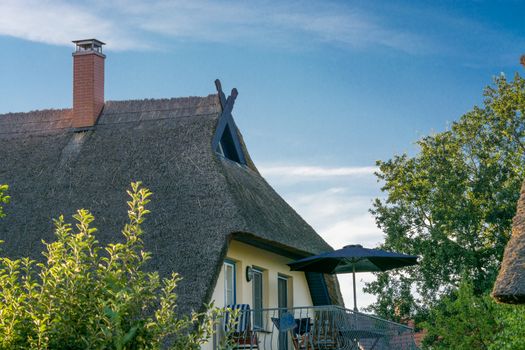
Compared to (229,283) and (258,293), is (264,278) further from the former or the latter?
(229,283)

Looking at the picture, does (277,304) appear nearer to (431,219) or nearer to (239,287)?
(239,287)

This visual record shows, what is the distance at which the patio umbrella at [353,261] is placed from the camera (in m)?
18.5

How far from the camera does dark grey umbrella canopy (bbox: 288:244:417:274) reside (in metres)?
18.5

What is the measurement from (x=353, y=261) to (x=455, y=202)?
1157 cm

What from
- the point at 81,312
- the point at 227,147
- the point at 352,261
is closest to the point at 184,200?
the point at 227,147


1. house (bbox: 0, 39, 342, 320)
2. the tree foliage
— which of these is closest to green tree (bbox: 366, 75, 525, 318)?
the tree foliage

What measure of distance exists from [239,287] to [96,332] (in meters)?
10.6

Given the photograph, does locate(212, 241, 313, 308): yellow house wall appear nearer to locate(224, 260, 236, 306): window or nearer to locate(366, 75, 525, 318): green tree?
locate(224, 260, 236, 306): window

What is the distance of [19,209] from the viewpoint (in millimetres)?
19359

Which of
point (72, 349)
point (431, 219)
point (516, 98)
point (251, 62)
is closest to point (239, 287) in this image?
point (251, 62)

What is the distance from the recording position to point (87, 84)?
71.8 ft

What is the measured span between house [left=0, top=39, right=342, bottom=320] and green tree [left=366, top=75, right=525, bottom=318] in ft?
26.0

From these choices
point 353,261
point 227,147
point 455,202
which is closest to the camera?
point 353,261

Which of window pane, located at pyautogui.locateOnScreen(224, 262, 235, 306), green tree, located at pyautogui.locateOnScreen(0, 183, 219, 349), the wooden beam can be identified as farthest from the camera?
the wooden beam
